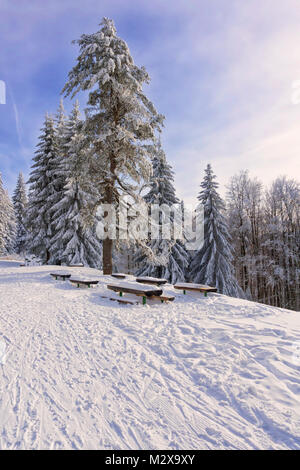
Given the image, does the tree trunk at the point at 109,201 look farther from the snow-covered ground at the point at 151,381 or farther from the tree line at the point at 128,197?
the snow-covered ground at the point at 151,381

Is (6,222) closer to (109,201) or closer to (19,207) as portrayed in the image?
(19,207)

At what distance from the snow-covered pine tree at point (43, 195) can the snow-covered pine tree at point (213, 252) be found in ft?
46.6

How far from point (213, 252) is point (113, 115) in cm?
1315

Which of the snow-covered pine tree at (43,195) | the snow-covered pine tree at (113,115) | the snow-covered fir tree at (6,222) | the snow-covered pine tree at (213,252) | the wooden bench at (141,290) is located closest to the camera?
the wooden bench at (141,290)

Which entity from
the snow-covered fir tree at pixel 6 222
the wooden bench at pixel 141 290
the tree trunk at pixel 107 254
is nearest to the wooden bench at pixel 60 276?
the tree trunk at pixel 107 254

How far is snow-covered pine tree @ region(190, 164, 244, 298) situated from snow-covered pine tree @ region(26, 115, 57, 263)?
1420 centimetres

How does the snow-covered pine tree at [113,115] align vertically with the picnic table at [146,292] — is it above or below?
above

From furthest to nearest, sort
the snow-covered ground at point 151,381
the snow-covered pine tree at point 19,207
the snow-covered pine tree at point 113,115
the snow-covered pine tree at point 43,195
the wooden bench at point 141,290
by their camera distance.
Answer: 1. the snow-covered pine tree at point 19,207
2. the snow-covered pine tree at point 43,195
3. the snow-covered pine tree at point 113,115
4. the wooden bench at point 141,290
5. the snow-covered ground at point 151,381

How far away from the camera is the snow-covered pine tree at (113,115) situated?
12.4 metres

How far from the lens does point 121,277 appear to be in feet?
41.5

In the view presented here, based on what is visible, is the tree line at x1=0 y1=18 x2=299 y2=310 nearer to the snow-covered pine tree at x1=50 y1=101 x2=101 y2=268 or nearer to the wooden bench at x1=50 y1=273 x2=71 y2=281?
the snow-covered pine tree at x1=50 y1=101 x2=101 y2=268

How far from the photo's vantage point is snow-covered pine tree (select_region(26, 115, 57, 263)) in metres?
22.2

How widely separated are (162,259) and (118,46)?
12.3m
